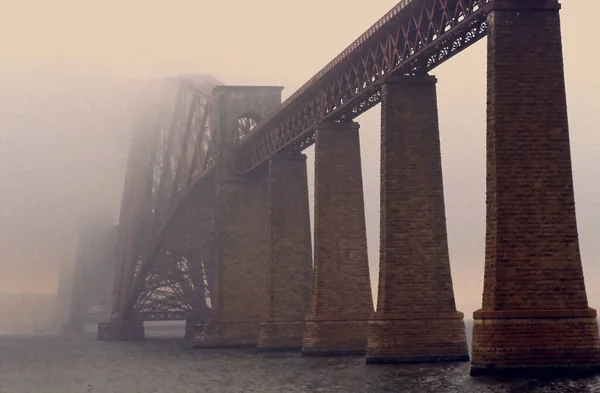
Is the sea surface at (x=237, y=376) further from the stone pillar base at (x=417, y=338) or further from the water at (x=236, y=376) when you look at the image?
the stone pillar base at (x=417, y=338)

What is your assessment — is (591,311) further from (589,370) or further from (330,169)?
(330,169)

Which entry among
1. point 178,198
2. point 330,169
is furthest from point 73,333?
point 330,169

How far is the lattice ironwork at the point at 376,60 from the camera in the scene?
1762 inches

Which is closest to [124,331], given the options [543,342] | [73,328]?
[73,328]

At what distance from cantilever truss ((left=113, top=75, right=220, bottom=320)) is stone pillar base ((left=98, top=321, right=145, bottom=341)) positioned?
0.93 metres

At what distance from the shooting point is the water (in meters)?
40.9

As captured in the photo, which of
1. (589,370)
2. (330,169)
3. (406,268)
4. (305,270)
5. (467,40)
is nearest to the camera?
(589,370)

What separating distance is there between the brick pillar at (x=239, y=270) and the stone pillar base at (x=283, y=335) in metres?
9.51

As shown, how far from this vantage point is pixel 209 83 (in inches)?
4018

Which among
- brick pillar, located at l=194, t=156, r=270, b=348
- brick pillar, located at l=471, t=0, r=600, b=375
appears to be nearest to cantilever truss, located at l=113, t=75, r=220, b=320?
brick pillar, located at l=194, t=156, r=270, b=348

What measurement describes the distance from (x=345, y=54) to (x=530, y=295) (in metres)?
21.3

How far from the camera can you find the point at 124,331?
111938 mm

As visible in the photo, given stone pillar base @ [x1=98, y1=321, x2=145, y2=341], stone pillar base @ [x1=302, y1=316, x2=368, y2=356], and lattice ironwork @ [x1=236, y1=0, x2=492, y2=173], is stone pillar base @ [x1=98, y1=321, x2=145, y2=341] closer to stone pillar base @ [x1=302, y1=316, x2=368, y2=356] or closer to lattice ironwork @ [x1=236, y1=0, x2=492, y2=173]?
lattice ironwork @ [x1=236, y1=0, x2=492, y2=173]

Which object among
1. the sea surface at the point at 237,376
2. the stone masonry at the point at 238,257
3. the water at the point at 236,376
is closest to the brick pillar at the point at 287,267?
the water at the point at 236,376
